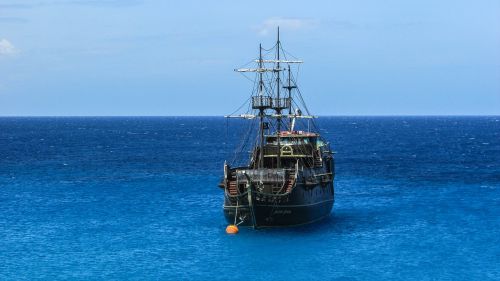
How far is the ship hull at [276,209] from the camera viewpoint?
60.5 meters

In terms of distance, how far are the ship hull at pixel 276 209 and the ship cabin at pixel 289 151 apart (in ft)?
12.8

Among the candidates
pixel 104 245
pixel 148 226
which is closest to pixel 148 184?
pixel 148 226

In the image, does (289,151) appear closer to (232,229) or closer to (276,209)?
(276,209)

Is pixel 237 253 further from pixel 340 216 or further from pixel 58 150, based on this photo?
pixel 58 150

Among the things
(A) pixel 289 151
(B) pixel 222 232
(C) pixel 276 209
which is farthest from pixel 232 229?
(A) pixel 289 151

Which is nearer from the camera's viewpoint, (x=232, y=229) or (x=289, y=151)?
(x=232, y=229)

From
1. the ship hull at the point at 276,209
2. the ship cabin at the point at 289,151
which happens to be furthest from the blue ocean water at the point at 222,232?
the ship cabin at the point at 289,151

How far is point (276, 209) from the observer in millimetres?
61219

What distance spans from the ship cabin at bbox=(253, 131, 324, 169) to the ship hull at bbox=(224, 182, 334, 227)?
3910mm

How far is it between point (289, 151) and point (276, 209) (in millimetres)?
8232

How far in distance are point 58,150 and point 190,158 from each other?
1853 inches

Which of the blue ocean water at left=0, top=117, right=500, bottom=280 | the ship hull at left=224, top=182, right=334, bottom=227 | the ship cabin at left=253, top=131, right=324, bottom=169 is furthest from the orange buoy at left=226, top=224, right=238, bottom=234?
the ship cabin at left=253, top=131, right=324, bottom=169

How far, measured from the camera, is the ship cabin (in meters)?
67.2

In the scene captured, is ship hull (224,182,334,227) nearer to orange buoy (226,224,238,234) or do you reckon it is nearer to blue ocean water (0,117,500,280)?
orange buoy (226,224,238,234)
